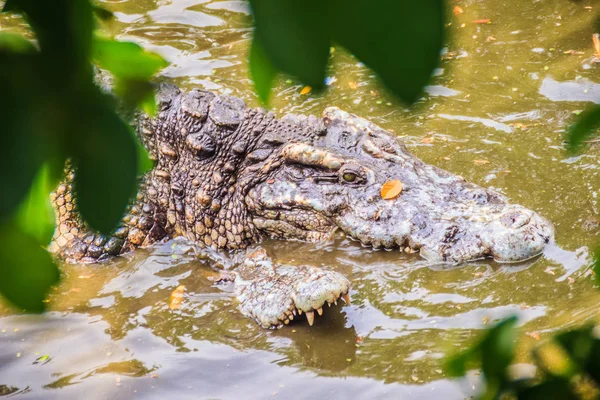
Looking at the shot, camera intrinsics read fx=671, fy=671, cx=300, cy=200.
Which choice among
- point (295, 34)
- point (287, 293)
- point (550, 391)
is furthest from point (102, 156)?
point (287, 293)

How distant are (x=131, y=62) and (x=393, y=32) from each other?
389mm

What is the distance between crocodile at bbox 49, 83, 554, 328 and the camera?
439 cm

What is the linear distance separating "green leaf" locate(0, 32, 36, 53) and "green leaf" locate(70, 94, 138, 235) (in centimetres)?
9

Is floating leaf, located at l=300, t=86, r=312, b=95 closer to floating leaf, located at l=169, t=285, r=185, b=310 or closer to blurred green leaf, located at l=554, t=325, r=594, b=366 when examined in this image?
blurred green leaf, located at l=554, t=325, r=594, b=366

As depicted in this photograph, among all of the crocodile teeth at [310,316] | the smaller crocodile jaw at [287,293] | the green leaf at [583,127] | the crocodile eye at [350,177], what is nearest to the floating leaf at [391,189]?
the crocodile eye at [350,177]

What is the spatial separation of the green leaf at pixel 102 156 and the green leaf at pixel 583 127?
2.14ft

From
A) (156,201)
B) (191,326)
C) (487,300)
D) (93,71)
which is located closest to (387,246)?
(487,300)

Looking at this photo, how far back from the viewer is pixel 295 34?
706 millimetres

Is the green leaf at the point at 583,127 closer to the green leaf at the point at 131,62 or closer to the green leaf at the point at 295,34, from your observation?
the green leaf at the point at 295,34

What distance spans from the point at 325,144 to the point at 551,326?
2379mm

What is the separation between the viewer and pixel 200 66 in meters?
7.98

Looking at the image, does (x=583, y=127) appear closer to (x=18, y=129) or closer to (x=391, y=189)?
Result: (x=18, y=129)

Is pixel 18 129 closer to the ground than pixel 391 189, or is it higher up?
higher up

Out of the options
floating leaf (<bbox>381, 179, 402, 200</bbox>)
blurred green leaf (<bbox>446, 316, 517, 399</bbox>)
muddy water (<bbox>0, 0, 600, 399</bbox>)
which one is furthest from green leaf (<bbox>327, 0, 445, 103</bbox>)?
floating leaf (<bbox>381, 179, 402, 200</bbox>)
